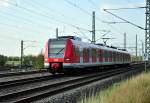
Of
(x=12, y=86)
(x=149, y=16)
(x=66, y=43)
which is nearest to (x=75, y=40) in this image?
(x=66, y=43)

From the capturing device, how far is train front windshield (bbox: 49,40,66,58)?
92.6 ft

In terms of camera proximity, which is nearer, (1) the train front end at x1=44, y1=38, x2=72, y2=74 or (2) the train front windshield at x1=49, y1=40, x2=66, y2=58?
(1) the train front end at x1=44, y1=38, x2=72, y2=74

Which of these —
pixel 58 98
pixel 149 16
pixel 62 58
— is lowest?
pixel 58 98

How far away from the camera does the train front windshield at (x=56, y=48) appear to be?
2822cm

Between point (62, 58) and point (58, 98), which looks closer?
point (58, 98)

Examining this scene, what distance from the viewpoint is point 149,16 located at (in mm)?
33562

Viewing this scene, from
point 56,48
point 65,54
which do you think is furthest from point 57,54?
point 65,54

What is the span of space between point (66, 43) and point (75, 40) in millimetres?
1472

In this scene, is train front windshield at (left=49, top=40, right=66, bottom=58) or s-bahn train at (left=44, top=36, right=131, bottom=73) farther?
train front windshield at (left=49, top=40, right=66, bottom=58)

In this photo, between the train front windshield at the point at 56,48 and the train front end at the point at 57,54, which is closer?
the train front end at the point at 57,54

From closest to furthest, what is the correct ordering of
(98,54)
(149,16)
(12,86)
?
1. (12,86)
2. (149,16)
3. (98,54)

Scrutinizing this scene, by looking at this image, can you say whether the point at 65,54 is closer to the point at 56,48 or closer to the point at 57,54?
the point at 57,54

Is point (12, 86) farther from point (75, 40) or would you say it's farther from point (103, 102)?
point (75, 40)

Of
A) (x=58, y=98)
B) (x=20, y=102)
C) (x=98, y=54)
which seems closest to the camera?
(x=20, y=102)
